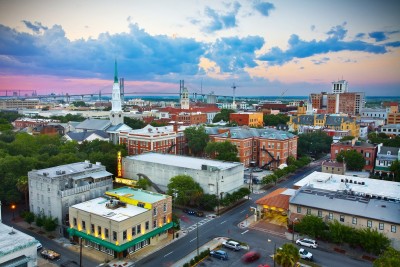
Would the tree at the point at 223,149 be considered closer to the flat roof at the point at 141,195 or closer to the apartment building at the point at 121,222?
the flat roof at the point at 141,195

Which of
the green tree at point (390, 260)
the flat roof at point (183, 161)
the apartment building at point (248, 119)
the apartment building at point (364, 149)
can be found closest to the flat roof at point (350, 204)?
the green tree at point (390, 260)

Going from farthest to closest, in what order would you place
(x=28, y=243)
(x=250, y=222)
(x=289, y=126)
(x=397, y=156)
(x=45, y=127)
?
(x=289, y=126)
(x=45, y=127)
(x=397, y=156)
(x=250, y=222)
(x=28, y=243)

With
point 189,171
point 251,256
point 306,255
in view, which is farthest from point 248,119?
point 251,256

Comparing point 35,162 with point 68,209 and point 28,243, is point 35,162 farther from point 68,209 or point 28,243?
point 28,243

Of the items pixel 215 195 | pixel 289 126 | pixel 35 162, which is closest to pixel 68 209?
pixel 35 162

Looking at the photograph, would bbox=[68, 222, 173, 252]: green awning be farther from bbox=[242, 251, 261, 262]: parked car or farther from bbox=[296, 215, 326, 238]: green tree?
bbox=[296, 215, 326, 238]: green tree

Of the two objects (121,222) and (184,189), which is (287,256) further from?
(184,189)
